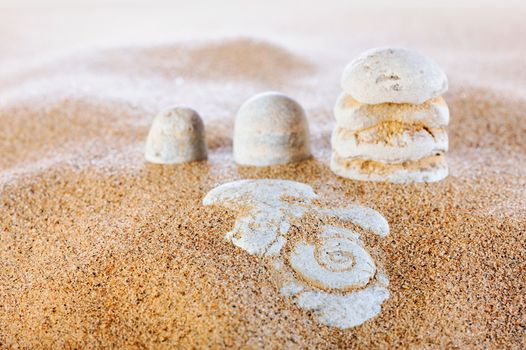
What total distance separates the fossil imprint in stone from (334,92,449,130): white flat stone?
23.1 inches

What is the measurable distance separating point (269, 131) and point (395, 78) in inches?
31.7

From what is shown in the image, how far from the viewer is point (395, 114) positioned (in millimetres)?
3357

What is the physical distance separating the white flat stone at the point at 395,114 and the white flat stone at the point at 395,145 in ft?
0.15

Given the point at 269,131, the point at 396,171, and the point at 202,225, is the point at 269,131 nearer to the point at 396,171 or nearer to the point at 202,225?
the point at 396,171

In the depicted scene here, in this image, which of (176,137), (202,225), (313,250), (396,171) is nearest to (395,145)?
(396,171)

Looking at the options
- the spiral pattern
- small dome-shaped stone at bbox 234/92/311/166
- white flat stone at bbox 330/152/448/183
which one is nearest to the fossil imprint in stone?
the spiral pattern

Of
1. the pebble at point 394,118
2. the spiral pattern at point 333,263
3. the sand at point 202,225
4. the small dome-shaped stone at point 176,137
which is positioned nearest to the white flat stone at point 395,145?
the pebble at point 394,118

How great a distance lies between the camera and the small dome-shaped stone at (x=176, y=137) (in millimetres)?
3697

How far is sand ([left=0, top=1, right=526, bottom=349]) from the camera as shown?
242 cm

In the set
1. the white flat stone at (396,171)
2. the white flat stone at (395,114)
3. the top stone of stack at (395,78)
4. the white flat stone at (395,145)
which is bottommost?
the white flat stone at (396,171)

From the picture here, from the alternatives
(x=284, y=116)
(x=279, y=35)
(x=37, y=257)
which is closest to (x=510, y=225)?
(x=284, y=116)

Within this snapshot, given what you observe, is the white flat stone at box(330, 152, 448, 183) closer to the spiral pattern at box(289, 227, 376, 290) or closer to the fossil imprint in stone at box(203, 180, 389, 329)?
the fossil imprint in stone at box(203, 180, 389, 329)

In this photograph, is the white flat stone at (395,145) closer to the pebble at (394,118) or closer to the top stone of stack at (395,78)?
the pebble at (394,118)

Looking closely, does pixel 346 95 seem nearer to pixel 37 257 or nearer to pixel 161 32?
pixel 37 257
